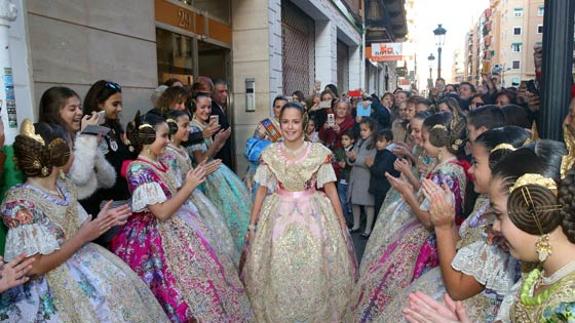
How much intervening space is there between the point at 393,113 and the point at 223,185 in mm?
5538

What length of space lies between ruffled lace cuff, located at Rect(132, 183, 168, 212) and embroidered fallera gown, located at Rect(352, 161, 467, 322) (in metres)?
1.49

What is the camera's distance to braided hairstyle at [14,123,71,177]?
209 cm

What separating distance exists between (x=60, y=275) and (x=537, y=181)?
6.80 feet

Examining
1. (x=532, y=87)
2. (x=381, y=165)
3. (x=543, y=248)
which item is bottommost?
(x=381, y=165)

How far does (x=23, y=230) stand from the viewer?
201cm

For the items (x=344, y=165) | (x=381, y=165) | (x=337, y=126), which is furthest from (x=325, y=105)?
(x=381, y=165)

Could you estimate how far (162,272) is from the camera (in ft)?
9.50

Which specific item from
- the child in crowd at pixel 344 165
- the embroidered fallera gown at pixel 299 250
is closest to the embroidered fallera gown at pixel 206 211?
the embroidered fallera gown at pixel 299 250

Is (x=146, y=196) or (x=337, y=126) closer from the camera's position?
(x=146, y=196)

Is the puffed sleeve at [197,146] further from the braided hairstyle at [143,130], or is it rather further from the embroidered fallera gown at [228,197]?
the braided hairstyle at [143,130]

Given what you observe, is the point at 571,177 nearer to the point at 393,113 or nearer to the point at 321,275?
the point at 321,275

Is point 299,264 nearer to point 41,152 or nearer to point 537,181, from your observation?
point 41,152

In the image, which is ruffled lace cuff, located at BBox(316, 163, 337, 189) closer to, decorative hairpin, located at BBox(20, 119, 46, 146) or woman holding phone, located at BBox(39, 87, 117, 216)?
woman holding phone, located at BBox(39, 87, 117, 216)

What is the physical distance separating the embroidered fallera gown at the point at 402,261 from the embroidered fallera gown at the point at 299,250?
0.25 m
